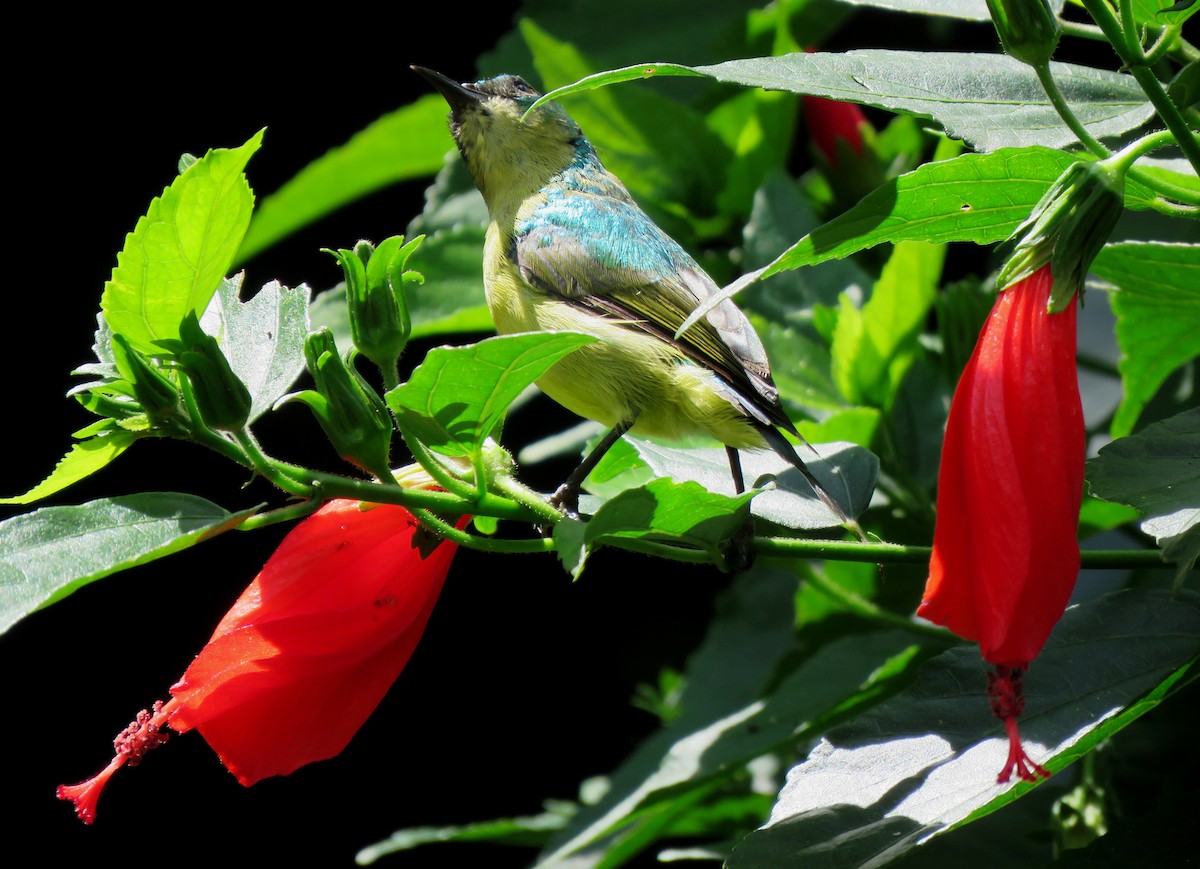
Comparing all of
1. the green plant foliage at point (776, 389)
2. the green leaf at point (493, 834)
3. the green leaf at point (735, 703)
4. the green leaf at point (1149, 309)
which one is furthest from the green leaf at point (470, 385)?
the green leaf at point (493, 834)

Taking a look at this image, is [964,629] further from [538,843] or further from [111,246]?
[111,246]

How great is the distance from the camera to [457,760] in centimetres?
256

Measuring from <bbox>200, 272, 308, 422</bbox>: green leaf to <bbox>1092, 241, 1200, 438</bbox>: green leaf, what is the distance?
627 millimetres

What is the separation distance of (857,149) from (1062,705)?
104 cm

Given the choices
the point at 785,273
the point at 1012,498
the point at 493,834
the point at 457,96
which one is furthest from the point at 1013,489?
the point at 457,96

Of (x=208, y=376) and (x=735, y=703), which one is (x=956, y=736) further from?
(x=735, y=703)

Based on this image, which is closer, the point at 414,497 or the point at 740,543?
the point at 414,497

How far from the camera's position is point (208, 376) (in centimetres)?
77

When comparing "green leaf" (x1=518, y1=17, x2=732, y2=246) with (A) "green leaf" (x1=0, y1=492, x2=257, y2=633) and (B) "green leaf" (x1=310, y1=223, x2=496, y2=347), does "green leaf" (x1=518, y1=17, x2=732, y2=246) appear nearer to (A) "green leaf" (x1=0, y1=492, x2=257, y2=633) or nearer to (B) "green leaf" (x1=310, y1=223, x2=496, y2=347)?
(B) "green leaf" (x1=310, y1=223, x2=496, y2=347)

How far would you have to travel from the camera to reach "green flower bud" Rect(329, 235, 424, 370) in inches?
32.2

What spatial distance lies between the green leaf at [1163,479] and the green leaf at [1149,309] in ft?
0.59

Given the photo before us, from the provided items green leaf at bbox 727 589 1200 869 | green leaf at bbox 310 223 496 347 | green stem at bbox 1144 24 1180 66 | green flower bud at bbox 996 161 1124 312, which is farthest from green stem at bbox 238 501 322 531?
green leaf at bbox 310 223 496 347

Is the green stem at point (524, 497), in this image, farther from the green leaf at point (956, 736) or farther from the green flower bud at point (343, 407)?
the green leaf at point (956, 736)

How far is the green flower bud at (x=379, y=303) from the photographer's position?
2.68ft
